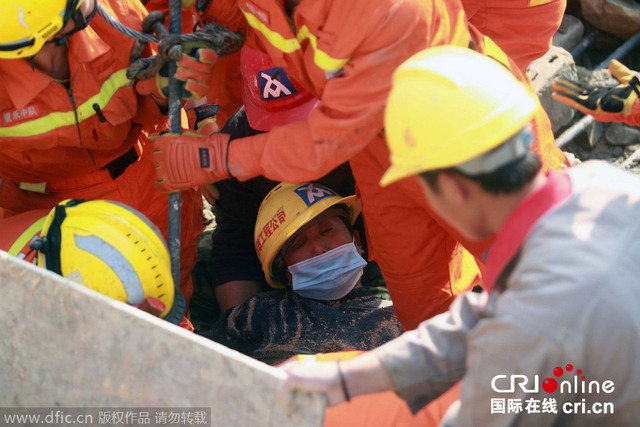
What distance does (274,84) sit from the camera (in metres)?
3.43

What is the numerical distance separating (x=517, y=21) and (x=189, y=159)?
6.16 ft

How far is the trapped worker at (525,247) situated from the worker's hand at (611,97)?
2939 millimetres

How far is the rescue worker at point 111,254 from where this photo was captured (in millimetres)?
2486

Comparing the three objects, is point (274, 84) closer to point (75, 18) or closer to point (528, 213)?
point (75, 18)

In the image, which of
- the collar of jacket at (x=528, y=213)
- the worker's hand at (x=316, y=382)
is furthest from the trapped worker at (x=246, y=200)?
the collar of jacket at (x=528, y=213)

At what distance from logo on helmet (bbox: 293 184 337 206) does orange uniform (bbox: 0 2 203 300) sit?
714 mm

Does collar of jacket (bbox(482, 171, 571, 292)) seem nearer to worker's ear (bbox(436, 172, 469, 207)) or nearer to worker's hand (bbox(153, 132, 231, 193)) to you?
worker's ear (bbox(436, 172, 469, 207))

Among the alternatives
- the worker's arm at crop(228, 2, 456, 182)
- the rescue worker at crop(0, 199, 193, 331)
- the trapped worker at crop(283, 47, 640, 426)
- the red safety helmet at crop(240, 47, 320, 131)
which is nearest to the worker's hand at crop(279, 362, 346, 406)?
the trapped worker at crop(283, 47, 640, 426)

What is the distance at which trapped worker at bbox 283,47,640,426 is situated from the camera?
142cm

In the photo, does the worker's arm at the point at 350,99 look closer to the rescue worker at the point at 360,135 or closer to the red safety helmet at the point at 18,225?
the rescue worker at the point at 360,135

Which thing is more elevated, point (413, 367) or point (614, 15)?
point (413, 367)

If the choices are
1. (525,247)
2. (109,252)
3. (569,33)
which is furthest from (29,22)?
(569,33)

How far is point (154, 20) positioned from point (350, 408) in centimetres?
180

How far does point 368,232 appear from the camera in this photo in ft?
11.1
